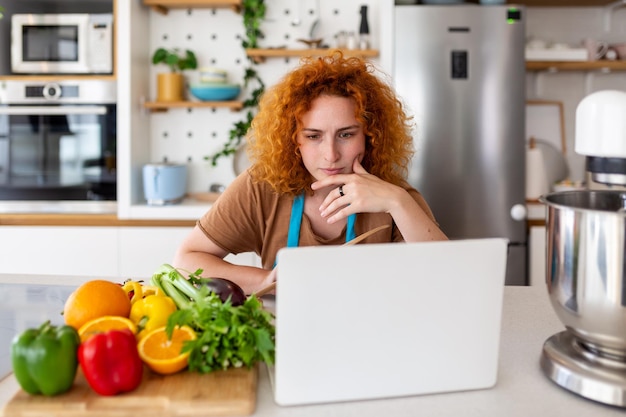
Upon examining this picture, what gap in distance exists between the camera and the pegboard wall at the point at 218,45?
3264 millimetres

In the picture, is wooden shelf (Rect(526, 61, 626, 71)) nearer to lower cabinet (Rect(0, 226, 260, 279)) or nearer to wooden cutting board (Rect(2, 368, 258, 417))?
lower cabinet (Rect(0, 226, 260, 279))

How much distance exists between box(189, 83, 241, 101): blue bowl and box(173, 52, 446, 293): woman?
135 centimetres

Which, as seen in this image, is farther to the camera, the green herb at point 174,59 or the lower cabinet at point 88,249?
the green herb at point 174,59

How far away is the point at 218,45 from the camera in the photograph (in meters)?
3.32

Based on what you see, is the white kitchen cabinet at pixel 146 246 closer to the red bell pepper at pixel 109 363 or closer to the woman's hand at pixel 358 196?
the woman's hand at pixel 358 196

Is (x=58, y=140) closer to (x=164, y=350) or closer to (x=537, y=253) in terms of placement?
(x=537, y=253)

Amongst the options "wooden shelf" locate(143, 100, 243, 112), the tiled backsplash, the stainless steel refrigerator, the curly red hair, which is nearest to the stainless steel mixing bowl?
the curly red hair

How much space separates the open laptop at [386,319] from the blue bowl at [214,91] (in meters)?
2.37

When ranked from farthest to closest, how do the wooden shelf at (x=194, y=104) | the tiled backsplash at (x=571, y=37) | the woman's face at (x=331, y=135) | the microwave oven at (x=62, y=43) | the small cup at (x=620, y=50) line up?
the tiled backsplash at (x=571, y=37) < the small cup at (x=620, y=50) < the wooden shelf at (x=194, y=104) < the microwave oven at (x=62, y=43) < the woman's face at (x=331, y=135)

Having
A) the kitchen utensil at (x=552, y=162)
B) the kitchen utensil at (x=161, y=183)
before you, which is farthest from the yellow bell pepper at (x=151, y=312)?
the kitchen utensil at (x=552, y=162)

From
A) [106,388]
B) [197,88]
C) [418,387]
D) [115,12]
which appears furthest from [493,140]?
[106,388]

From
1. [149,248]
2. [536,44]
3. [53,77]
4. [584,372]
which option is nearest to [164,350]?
[584,372]

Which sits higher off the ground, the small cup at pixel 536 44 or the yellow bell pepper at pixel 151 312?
the small cup at pixel 536 44

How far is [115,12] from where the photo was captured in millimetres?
2998
